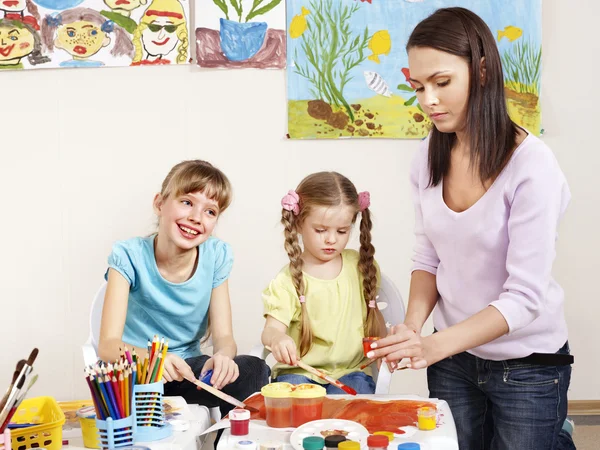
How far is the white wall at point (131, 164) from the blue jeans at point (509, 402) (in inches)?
42.7

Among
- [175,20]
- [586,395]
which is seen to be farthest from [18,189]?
[586,395]

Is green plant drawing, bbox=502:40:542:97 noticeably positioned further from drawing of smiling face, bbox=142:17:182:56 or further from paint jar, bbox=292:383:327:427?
paint jar, bbox=292:383:327:427

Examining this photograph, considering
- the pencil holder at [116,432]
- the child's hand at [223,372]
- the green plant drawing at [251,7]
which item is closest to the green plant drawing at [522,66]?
the green plant drawing at [251,7]

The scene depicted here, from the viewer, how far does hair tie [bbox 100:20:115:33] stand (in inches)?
89.9

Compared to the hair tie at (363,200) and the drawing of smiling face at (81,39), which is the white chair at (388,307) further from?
the drawing of smiling face at (81,39)

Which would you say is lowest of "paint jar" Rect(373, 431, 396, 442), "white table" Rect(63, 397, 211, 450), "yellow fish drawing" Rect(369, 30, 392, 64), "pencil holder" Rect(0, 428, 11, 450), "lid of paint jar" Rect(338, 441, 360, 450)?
"white table" Rect(63, 397, 211, 450)

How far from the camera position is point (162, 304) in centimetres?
169

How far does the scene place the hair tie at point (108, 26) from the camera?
2.28 metres

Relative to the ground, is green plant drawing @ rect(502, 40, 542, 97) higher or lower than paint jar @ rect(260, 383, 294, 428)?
higher

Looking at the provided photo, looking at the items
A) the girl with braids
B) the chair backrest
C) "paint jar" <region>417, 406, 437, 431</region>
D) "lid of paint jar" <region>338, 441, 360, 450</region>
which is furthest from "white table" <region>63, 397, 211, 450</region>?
the chair backrest

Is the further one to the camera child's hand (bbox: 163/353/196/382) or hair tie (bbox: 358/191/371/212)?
hair tie (bbox: 358/191/371/212)

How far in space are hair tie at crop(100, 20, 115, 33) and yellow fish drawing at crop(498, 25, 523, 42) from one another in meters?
1.23

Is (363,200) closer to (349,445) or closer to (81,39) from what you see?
(349,445)

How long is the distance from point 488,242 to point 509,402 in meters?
0.29
